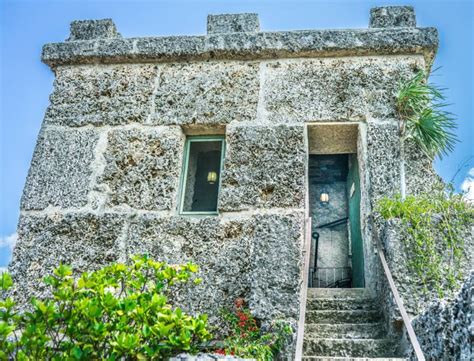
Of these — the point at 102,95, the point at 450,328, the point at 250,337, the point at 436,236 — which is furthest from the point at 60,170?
the point at 450,328

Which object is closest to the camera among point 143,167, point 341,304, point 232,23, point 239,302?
point 239,302

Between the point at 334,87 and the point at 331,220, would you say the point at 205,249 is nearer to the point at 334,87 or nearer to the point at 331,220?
the point at 334,87

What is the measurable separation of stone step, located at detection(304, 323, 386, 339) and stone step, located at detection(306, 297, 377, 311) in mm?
236

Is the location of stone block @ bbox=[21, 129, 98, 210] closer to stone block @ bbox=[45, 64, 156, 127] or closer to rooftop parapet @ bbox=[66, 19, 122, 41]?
stone block @ bbox=[45, 64, 156, 127]

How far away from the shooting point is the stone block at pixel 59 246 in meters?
3.65

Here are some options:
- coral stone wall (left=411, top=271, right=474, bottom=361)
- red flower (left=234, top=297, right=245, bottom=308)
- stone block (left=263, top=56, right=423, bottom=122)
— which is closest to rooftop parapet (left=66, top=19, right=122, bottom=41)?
stone block (left=263, top=56, right=423, bottom=122)

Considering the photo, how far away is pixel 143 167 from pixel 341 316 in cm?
204

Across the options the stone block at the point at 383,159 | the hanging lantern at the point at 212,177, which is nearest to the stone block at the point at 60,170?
the hanging lantern at the point at 212,177

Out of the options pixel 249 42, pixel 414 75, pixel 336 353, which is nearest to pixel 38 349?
pixel 336 353

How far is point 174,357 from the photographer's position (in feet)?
7.24

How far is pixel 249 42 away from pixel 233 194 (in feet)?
4.95

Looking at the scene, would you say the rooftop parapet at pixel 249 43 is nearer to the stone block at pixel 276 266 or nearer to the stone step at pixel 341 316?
the stone block at pixel 276 266

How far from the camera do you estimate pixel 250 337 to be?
2984mm

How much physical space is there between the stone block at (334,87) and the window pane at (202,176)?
0.67m
